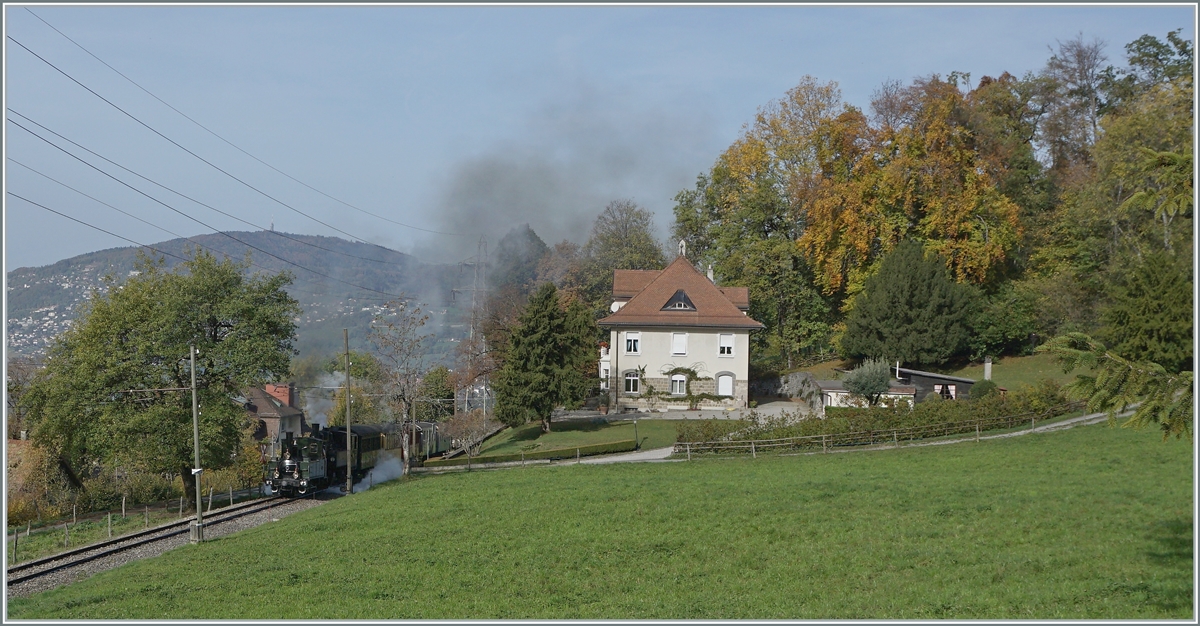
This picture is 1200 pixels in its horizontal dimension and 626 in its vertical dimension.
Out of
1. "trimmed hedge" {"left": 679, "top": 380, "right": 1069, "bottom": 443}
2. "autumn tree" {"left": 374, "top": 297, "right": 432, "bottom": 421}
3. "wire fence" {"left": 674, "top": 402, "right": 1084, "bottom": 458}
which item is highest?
"autumn tree" {"left": 374, "top": 297, "right": 432, "bottom": 421}

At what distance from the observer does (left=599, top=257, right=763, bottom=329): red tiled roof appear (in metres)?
53.6

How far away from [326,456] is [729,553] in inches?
821

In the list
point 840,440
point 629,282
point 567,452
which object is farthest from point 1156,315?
point 629,282

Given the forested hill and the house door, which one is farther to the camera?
the forested hill

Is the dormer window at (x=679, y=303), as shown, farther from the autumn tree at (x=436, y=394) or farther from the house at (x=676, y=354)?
the autumn tree at (x=436, y=394)

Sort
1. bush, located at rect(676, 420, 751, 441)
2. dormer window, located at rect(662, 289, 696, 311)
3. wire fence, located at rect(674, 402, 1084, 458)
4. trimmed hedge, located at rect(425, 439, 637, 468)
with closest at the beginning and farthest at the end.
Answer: wire fence, located at rect(674, 402, 1084, 458) → bush, located at rect(676, 420, 751, 441) → trimmed hedge, located at rect(425, 439, 637, 468) → dormer window, located at rect(662, 289, 696, 311)

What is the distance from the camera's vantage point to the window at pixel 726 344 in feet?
176

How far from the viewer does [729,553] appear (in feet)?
62.9

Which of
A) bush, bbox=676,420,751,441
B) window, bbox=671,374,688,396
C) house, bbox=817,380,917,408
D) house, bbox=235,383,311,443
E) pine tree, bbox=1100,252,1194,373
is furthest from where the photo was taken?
house, bbox=235,383,311,443

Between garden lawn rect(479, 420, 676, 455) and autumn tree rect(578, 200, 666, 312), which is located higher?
autumn tree rect(578, 200, 666, 312)

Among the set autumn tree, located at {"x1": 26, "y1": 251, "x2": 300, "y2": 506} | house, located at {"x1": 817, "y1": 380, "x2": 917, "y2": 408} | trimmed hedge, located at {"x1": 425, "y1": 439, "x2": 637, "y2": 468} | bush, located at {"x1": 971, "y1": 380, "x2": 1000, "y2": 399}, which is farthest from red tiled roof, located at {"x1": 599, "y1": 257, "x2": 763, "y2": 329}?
autumn tree, located at {"x1": 26, "y1": 251, "x2": 300, "y2": 506}

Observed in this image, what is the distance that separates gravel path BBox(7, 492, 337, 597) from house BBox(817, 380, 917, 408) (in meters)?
25.4

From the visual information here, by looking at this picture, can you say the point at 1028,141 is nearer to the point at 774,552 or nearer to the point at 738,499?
the point at 738,499

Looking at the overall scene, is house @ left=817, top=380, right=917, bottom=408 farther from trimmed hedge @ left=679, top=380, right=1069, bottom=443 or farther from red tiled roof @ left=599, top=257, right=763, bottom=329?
red tiled roof @ left=599, top=257, right=763, bottom=329
